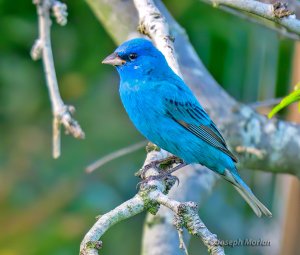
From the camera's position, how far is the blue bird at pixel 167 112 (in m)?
3.71

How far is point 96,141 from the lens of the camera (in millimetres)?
5980

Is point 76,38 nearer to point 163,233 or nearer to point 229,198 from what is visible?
point 229,198

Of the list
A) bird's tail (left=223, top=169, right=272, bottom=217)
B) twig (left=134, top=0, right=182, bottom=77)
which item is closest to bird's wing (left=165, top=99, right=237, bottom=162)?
bird's tail (left=223, top=169, right=272, bottom=217)

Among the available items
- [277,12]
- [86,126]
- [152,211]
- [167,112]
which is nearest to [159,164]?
[167,112]

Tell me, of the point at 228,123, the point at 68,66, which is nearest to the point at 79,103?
the point at 68,66

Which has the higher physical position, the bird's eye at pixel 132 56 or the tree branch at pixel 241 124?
the bird's eye at pixel 132 56

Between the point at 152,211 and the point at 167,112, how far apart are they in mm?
1131

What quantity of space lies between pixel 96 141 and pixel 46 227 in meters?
0.82

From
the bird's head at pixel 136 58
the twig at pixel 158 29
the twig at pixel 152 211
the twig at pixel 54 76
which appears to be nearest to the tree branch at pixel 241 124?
the bird's head at pixel 136 58

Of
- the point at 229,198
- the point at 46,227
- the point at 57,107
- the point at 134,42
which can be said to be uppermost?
the point at 134,42

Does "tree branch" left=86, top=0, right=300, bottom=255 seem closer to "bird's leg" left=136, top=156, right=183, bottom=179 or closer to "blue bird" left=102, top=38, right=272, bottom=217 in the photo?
"blue bird" left=102, top=38, right=272, bottom=217

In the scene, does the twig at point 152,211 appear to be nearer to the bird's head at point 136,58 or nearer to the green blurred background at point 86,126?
the bird's head at point 136,58

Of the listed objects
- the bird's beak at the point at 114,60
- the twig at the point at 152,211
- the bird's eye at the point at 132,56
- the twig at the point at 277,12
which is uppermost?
the twig at the point at 277,12

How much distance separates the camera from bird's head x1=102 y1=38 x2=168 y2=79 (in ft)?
12.4
